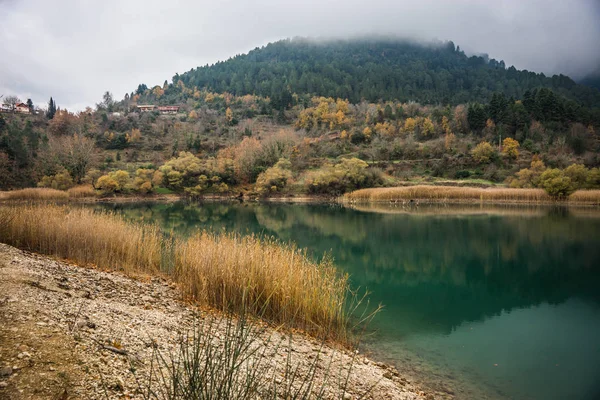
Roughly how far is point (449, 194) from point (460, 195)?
4.19ft

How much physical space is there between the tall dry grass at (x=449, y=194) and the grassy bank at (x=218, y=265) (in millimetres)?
33634

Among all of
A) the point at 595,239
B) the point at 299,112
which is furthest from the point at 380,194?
the point at 299,112

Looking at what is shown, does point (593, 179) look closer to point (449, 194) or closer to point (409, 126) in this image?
point (449, 194)

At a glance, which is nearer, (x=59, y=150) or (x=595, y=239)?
(x=595, y=239)

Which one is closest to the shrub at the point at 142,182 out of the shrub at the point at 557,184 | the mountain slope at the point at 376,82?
the shrub at the point at 557,184

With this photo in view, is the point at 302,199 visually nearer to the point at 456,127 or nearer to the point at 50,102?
the point at 456,127

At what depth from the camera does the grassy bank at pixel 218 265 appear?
630cm

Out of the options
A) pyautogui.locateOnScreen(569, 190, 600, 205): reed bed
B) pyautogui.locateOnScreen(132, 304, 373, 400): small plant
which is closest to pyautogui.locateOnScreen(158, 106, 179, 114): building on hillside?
pyautogui.locateOnScreen(569, 190, 600, 205): reed bed

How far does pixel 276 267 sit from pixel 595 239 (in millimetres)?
18561

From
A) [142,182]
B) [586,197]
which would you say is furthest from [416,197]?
[142,182]

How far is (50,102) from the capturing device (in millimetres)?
87875

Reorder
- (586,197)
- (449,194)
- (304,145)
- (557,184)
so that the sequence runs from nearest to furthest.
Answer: (586,197)
(557,184)
(449,194)
(304,145)

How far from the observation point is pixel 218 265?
686 cm

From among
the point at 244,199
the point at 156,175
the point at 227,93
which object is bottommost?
the point at 244,199
